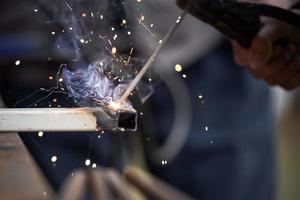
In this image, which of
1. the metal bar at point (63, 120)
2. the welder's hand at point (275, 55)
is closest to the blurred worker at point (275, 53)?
the welder's hand at point (275, 55)

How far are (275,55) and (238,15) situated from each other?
23 cm

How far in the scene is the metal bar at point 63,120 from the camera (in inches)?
26.5

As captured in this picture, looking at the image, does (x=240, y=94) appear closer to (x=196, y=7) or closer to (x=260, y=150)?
(x=260, y=150)

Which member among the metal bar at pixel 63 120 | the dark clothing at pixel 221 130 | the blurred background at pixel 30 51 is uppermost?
the metal bar at pixel 63 120

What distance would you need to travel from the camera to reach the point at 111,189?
0.98 meters

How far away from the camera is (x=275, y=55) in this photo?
95 cm

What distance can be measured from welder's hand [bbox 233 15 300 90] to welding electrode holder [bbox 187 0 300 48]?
4 centimetres

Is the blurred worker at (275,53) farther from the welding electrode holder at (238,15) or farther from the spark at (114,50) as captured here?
the spark at (114,50)

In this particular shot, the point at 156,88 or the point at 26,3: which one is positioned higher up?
Result: the point at 26,3

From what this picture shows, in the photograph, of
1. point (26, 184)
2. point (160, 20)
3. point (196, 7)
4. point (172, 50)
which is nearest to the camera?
point (196, 7)

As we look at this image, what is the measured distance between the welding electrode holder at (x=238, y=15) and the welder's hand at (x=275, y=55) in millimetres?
37

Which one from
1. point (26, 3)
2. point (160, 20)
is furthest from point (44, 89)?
point (160, 20)

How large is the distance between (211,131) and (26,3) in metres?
0.58

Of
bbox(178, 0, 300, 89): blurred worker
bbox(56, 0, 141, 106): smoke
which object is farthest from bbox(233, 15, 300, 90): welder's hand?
bbox(56, 0, 141, 106): smoke
